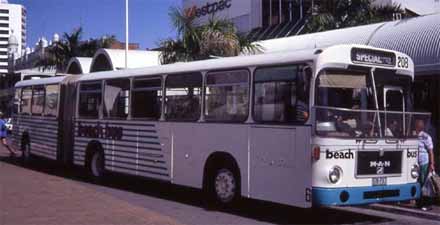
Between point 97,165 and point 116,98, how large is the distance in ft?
6.84

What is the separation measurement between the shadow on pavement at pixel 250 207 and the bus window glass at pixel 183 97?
1742 mm

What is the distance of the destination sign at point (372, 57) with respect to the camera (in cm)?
1017

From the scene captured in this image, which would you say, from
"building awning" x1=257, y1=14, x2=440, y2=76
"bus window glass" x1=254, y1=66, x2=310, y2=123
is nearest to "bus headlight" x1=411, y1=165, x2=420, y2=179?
"bus window glass" x1=254, y1=66, x2=310, y2=123

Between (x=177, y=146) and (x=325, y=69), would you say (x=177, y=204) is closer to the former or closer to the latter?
(x=177, y=146)

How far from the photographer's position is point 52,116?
18.7 metres

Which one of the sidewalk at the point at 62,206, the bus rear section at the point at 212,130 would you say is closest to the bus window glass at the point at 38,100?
the sidewalk at the point at 62,206

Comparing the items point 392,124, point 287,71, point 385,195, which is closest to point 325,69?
point 287,71

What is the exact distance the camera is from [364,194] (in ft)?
32.5

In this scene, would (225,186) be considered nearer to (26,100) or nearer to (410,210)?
(410,210)

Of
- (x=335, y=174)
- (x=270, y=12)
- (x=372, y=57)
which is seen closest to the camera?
(x=335, y=174)

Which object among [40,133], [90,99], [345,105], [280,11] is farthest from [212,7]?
[345,105]

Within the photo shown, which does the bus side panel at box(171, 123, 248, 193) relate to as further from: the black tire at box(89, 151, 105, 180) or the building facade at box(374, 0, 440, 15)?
the building facade at box(374, 0, 440, 15)

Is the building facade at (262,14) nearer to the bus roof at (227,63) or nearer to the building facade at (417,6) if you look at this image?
the building facade at (417,6)

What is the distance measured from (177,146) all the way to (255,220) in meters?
2.94
